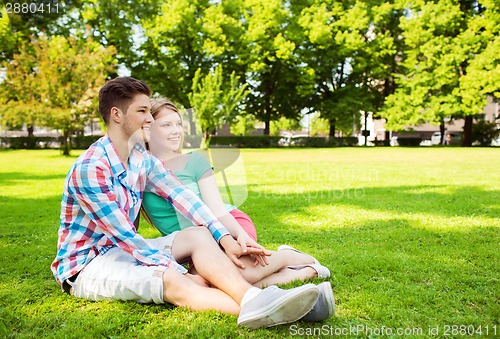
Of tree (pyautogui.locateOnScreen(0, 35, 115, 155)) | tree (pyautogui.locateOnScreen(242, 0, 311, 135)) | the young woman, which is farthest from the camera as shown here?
tree (pyautogui.locateOnScreen(242, 0, 311, 135))

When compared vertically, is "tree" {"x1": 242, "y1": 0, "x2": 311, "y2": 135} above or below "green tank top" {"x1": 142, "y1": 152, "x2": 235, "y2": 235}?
above

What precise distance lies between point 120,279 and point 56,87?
20.4 metres

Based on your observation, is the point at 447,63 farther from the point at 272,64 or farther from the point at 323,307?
the point at 323,307

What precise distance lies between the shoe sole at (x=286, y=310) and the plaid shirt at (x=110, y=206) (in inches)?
25.4

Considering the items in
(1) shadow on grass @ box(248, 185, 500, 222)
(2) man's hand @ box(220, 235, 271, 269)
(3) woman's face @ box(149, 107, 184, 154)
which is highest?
(3) woman's face @ box(149, 107, 184, 154)

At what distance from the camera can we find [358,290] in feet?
10.1

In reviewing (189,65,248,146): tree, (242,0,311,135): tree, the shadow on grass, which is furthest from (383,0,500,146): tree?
the shadow on grass

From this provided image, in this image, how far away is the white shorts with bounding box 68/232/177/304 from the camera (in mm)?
2625

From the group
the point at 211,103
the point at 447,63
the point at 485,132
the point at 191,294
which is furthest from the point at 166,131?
the point at 485,132

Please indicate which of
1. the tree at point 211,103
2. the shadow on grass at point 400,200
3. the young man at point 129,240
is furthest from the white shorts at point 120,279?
the tree at point 211,103

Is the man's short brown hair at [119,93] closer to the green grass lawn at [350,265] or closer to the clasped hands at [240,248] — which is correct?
the clasped hands at [240,248]

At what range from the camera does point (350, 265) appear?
143 inches

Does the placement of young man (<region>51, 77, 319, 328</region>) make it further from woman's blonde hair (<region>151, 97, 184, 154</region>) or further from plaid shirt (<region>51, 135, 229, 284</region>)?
woman's blonde hair (<region>151, 97, 184, 154</region>)

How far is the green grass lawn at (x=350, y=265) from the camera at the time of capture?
2.44m
